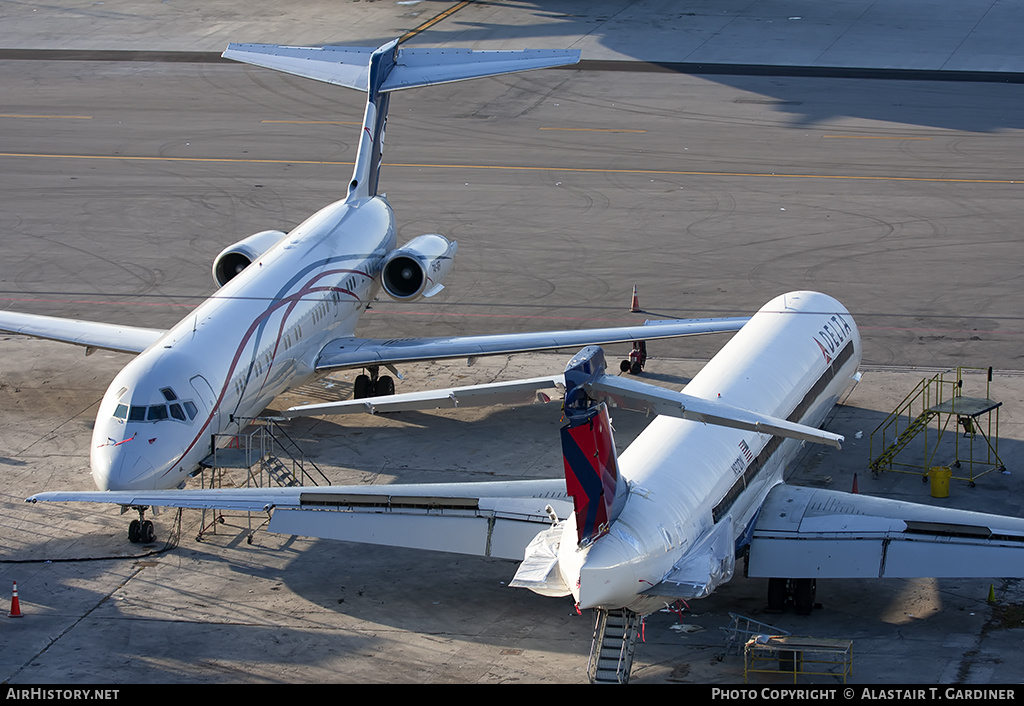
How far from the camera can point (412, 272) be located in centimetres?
3186

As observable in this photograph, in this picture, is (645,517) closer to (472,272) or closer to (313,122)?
(472,272)

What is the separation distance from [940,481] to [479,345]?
1011 centimetres

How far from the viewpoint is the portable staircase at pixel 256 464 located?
80.7 feet

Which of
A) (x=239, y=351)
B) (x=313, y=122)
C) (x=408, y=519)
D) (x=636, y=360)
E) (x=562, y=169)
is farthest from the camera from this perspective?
(x=313, y=122)

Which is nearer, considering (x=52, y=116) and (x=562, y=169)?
(x=562, y=169)

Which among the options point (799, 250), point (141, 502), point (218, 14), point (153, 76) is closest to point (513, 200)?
point (799, 250)

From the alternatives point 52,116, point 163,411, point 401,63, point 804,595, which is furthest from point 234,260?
point 52,116

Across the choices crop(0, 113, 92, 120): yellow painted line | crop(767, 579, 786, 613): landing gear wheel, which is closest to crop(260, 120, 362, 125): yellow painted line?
crop(0, 113, 92, 120): yellow painted line

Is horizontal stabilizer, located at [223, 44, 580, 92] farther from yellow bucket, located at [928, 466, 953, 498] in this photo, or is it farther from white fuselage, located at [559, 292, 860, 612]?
yellow bucket, located at [928, 466, 953, 498]

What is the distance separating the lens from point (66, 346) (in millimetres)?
34781

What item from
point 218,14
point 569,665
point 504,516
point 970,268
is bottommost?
point 569,665

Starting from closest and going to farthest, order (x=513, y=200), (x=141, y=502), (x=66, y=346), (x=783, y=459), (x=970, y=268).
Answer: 1. (x=141, y=502)
2. (x=783, y=459)
3. (x=66, y=346)
4. (x=970, y=268)
5. (x=513, y=200)

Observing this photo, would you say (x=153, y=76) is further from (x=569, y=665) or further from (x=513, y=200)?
(x=569, y=665)

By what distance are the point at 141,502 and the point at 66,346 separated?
55.8ft
